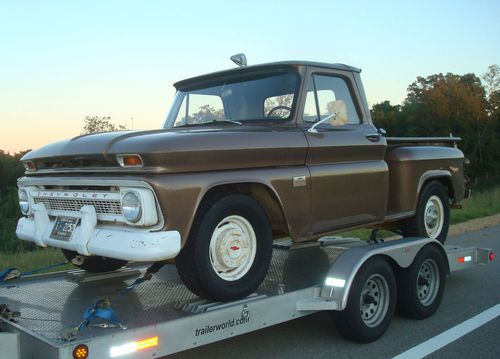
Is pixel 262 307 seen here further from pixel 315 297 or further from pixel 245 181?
pixel 245 181

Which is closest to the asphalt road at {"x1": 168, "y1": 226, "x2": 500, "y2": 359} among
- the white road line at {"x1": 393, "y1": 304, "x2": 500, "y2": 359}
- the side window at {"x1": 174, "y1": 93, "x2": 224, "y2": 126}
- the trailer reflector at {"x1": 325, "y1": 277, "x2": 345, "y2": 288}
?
the white road line at {"x1": 393, "y1": 304, "x2": 500, "y2": 359}

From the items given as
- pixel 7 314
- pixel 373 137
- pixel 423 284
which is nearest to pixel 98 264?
pixel 7 314

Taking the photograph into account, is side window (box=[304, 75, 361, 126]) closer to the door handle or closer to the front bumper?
the door handle

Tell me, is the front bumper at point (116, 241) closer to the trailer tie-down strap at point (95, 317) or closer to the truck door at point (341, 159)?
the trailer tie-down strap at point (95, 317)

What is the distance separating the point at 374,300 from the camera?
4.55m

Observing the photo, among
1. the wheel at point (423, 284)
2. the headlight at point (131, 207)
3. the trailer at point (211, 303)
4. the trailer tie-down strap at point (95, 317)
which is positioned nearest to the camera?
the trailer tie-down strap at point (95, 317)

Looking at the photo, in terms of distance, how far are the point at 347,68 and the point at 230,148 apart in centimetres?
202

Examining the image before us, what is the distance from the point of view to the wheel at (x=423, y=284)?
16.0 feet

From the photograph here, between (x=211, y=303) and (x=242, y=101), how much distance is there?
1.98 m

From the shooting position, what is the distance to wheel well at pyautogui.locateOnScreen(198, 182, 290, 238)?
3.78 meters

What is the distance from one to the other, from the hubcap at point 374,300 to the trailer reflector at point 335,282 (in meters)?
0.33

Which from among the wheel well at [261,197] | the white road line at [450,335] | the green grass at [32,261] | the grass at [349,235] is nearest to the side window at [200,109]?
the wheel well at [261,197]

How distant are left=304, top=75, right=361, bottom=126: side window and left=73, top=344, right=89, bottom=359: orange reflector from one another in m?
2.66

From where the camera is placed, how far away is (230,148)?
3.80 meters
